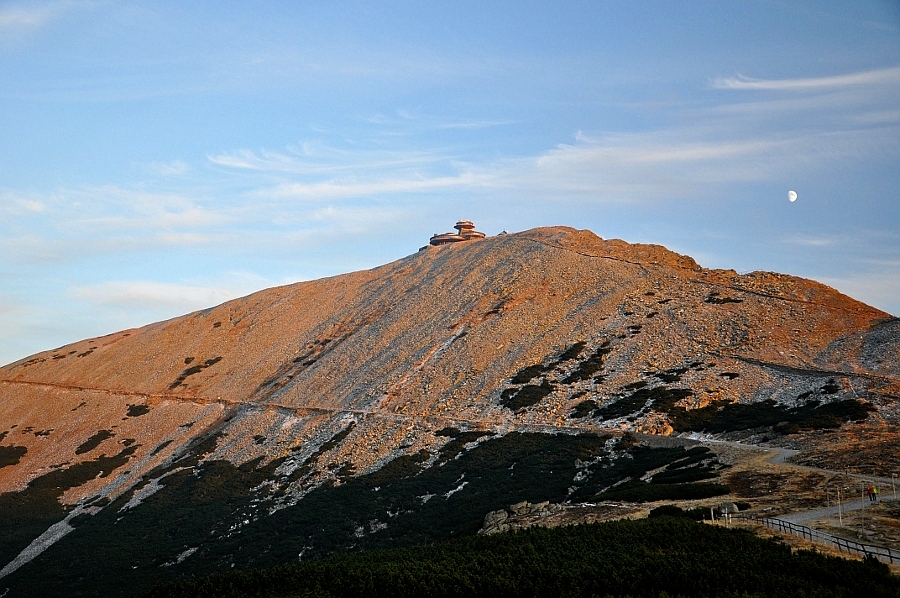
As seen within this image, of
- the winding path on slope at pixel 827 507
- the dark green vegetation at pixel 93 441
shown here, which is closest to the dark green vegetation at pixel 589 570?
the winding path on slope at pixel 827 507

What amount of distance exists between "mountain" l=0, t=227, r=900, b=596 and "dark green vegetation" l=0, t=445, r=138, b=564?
21cm

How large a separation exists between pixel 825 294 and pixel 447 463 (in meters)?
38.9

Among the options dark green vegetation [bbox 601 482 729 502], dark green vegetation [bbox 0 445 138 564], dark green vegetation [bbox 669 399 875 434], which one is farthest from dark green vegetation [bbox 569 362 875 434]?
dark green vegetation [bbox 0 445 138 564]

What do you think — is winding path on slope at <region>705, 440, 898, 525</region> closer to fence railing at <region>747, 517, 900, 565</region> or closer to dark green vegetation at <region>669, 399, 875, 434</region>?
fence railing at <region>747, 517, 900, 565</region>

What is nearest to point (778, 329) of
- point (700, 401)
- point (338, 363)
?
point (700, 401)

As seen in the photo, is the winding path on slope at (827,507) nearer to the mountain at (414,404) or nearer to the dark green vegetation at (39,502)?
the mountain at (414,404)

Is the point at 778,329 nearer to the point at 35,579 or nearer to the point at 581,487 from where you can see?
the point at 581,487

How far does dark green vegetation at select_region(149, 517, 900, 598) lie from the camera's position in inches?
877

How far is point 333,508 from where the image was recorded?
49062 mm

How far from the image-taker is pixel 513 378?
64.6 m

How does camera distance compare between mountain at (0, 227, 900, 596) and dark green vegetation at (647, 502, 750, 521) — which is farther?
mountain at (0, 227, 900, 596)

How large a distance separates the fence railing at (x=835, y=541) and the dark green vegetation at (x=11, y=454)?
229 feet

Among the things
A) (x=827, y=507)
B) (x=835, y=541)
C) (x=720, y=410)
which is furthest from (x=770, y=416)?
(x=835, y=541)

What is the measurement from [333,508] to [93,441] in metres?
37.3
